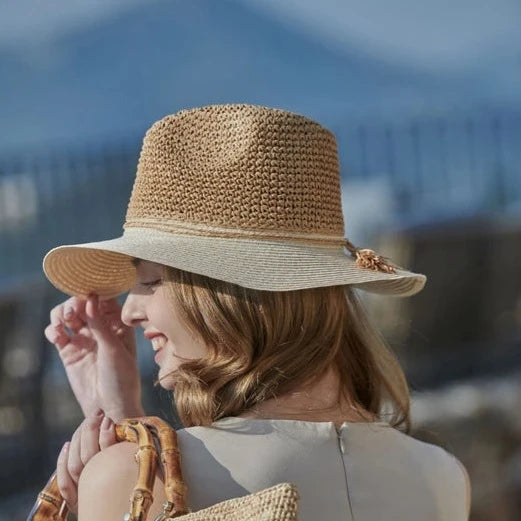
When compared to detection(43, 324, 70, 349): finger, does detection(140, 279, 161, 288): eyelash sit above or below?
above

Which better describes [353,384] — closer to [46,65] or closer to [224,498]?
[224,498]

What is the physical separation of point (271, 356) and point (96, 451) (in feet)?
0.74

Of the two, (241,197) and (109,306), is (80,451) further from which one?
(109,306)

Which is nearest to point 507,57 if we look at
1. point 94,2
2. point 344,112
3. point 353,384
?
point 344,112

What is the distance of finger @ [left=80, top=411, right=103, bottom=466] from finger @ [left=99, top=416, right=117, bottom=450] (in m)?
0.01

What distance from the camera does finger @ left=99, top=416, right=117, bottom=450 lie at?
118 cm

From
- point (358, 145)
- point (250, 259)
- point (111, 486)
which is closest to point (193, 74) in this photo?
point (358, 145)

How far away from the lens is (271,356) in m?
1.26

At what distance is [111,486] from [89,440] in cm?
8

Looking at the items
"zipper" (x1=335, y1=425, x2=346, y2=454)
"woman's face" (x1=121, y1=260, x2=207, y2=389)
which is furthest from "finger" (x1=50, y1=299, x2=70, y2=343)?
"zipper" (x1=335, y1=425, x2=346, y2=454)

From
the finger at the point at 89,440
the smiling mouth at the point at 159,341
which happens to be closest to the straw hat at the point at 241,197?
the smiling mouth at the point at 159,341

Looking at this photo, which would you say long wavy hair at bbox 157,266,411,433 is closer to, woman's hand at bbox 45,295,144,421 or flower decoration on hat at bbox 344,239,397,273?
flower decoration on hat at bbox 344,239,397,273

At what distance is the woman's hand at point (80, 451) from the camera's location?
46.7 inches

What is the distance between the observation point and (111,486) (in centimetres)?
113
